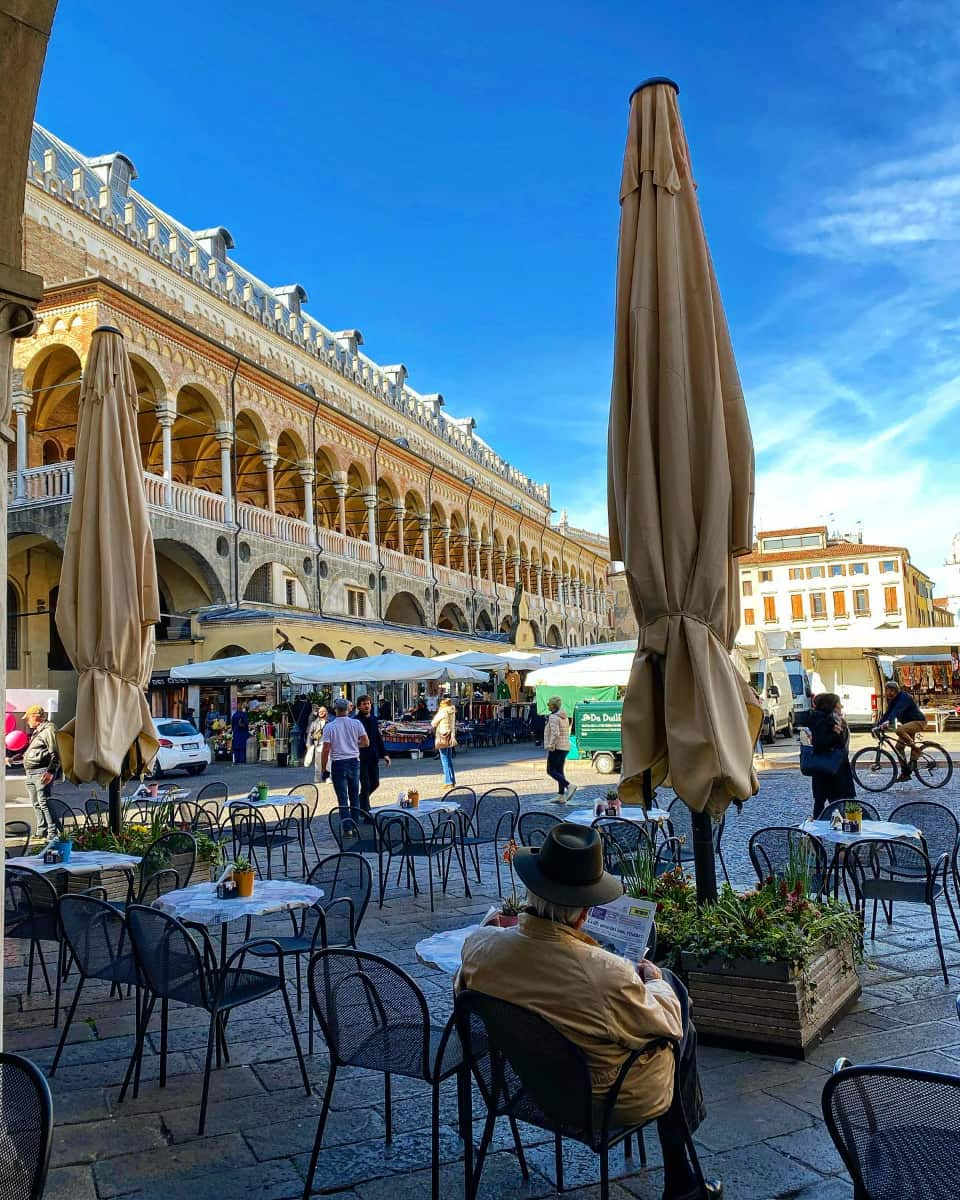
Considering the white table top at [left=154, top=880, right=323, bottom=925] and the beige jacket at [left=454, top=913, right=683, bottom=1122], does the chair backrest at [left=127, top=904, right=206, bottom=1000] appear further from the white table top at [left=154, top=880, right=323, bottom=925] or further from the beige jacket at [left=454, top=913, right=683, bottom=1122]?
the beige jacket at [left=454, top=913, right=683, bottom=1122]

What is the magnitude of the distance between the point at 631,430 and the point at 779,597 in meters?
69.5

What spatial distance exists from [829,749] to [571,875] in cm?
630

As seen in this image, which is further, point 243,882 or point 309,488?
point 309,488

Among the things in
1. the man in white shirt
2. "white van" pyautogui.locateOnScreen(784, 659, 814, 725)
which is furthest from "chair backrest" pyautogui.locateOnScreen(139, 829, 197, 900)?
"white van" pyautogui.locateOnScreen(784, 659, 814, 725)

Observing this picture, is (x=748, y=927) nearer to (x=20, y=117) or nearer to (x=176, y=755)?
(x=20, y=117)

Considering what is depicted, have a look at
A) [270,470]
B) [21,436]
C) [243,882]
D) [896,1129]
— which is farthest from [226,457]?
[896,1129]

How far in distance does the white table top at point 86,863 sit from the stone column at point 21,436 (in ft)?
54.0

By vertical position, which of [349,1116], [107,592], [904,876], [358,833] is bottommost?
[349,1116]

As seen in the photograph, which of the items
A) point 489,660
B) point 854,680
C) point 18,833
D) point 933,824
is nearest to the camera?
point 933,824

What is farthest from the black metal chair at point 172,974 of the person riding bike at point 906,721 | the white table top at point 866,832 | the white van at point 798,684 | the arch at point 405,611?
the arch at point 405,611

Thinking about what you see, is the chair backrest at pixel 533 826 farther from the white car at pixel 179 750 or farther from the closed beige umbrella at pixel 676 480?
the white car at pixel 179 750

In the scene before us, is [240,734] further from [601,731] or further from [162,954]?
[162,954]

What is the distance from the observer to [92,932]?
427cm

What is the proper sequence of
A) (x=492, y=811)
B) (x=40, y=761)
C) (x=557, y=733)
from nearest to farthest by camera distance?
1. (x=492, y=811)
2. (x=40, y=761)
3. (x=557, y=733)
